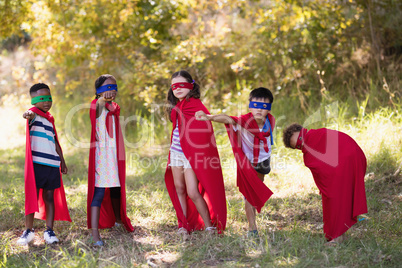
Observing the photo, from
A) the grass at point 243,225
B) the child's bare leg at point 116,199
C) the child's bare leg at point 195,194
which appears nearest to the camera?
the grass at point 243,225

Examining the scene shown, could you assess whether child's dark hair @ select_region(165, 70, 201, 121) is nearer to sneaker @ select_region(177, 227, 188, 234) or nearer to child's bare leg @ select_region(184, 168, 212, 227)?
child's bare leg @ select_region(184, 168, 212, 227)

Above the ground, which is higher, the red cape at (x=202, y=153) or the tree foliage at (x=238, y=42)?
the tree foliage at (x=238, y=42)

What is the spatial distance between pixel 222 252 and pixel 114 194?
1.44 metres

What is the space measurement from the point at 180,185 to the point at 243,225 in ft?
2.93

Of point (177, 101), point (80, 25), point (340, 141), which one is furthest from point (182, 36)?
point (340, 141)

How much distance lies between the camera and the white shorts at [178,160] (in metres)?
4.22

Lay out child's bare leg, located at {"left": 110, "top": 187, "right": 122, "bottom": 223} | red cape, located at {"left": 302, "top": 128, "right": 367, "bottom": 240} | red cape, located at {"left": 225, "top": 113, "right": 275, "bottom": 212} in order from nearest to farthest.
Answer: red cape, located at {"left": 302, "top": 128, "right": 367, "bottom": 240}, red cape, located at {"left": 225, "top": 113, "right": 275, "bottom": 212}, child's bare leg, located at {"left": 110, "top": 187, "right": 122, "bottom": 223}

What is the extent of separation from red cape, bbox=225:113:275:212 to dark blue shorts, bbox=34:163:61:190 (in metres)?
1.78

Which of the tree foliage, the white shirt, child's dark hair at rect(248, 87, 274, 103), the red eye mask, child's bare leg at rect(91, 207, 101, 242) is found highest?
the tree foliage

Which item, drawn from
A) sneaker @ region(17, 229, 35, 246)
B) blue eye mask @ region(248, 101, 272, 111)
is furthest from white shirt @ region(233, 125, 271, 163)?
sneaker @ region(17, 229, 35, 246)

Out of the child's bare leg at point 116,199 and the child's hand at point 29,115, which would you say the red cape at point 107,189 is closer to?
the child's bare leg at point 116,199

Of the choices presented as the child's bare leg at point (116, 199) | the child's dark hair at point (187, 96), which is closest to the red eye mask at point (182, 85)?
the child's dark hair at point (187, 96)

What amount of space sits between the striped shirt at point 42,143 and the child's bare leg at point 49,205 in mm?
283

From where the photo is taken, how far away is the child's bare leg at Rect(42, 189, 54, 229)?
4.17 metres
